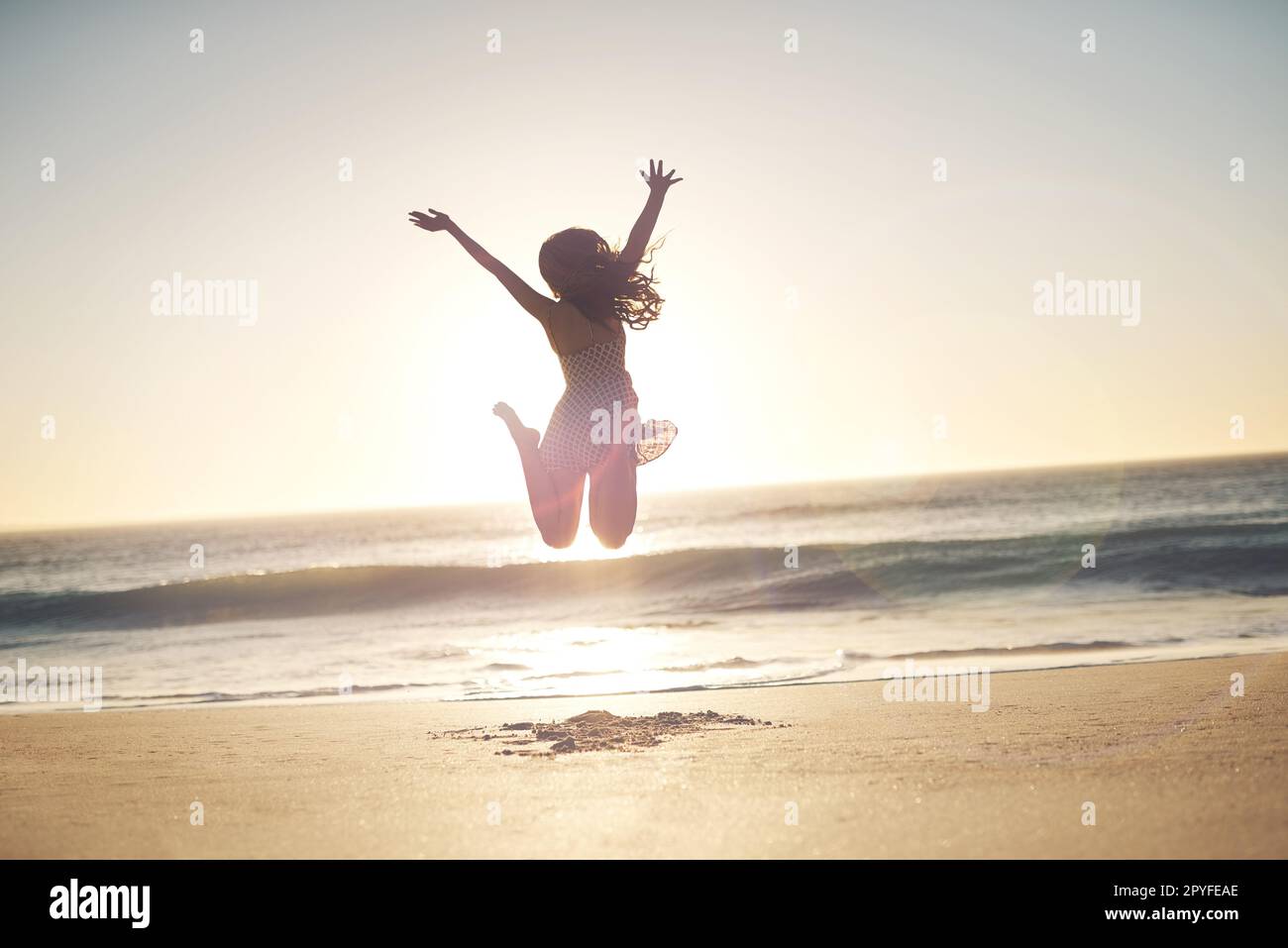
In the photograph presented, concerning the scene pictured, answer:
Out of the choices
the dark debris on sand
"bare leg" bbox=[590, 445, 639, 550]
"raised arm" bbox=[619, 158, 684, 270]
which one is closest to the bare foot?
"bare leg" bbox=[590, 445, 639, 550]

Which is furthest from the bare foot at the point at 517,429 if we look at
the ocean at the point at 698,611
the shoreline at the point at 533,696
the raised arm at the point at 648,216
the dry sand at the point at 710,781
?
the ocean at the point at 698,611

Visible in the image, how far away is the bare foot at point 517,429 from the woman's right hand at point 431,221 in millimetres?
1123

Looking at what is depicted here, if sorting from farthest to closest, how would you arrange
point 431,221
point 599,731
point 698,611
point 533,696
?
point 698,611 → point 533,696 → point 599,731 → point 431,221

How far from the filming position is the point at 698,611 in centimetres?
2000

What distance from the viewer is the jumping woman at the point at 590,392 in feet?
17.5

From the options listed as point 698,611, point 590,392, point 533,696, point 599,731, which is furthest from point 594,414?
point 698,611

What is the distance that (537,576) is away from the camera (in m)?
25.3

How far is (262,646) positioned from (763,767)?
13.5 meters

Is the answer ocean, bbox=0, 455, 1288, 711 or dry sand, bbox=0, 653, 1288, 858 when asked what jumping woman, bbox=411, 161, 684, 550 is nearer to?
dry sand, bbox=0, 653, 1288, 858

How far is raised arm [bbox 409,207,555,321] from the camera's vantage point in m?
5.04

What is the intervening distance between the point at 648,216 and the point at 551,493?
159 centimetres

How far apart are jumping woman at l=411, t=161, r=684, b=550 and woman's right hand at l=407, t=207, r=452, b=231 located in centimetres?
47

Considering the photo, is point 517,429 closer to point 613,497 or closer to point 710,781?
point 613,497
